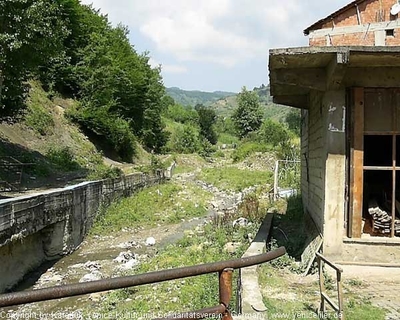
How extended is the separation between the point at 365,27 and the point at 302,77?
14.9m

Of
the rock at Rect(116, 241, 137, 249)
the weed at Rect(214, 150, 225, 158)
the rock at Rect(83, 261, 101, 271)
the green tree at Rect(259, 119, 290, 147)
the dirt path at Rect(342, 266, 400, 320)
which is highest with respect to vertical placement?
the green tree at Rect(259, 119, 290, 147)

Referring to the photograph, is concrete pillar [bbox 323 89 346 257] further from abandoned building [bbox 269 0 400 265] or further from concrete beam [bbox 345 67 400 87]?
concrete beam [bbox 345 67 400 87]

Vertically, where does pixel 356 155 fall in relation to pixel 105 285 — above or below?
above

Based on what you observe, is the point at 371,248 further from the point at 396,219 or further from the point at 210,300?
the point at 210,300

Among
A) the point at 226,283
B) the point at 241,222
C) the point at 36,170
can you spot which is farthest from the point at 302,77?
the point at 36,170

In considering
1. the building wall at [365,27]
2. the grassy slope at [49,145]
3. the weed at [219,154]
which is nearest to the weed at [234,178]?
the grassy slope at [49,145]

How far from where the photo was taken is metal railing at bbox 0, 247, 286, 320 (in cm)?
136

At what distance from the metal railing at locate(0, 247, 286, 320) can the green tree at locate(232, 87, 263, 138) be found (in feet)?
161

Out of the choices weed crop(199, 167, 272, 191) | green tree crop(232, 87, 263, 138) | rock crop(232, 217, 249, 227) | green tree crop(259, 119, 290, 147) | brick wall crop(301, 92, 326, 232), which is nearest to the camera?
brick wall crop(301, 92, 326, 232)

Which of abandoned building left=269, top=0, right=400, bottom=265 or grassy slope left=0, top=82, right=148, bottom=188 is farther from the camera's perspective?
grassy slope left=0, top=82, right=148, bottom=188

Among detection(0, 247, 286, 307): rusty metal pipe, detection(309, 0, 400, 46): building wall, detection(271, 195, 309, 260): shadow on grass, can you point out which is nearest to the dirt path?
detection(271, 195, 309, 260): shadow on grass

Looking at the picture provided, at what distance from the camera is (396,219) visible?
638 centimetres

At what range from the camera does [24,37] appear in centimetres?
1013

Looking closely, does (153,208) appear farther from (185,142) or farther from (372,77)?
(185,142)
